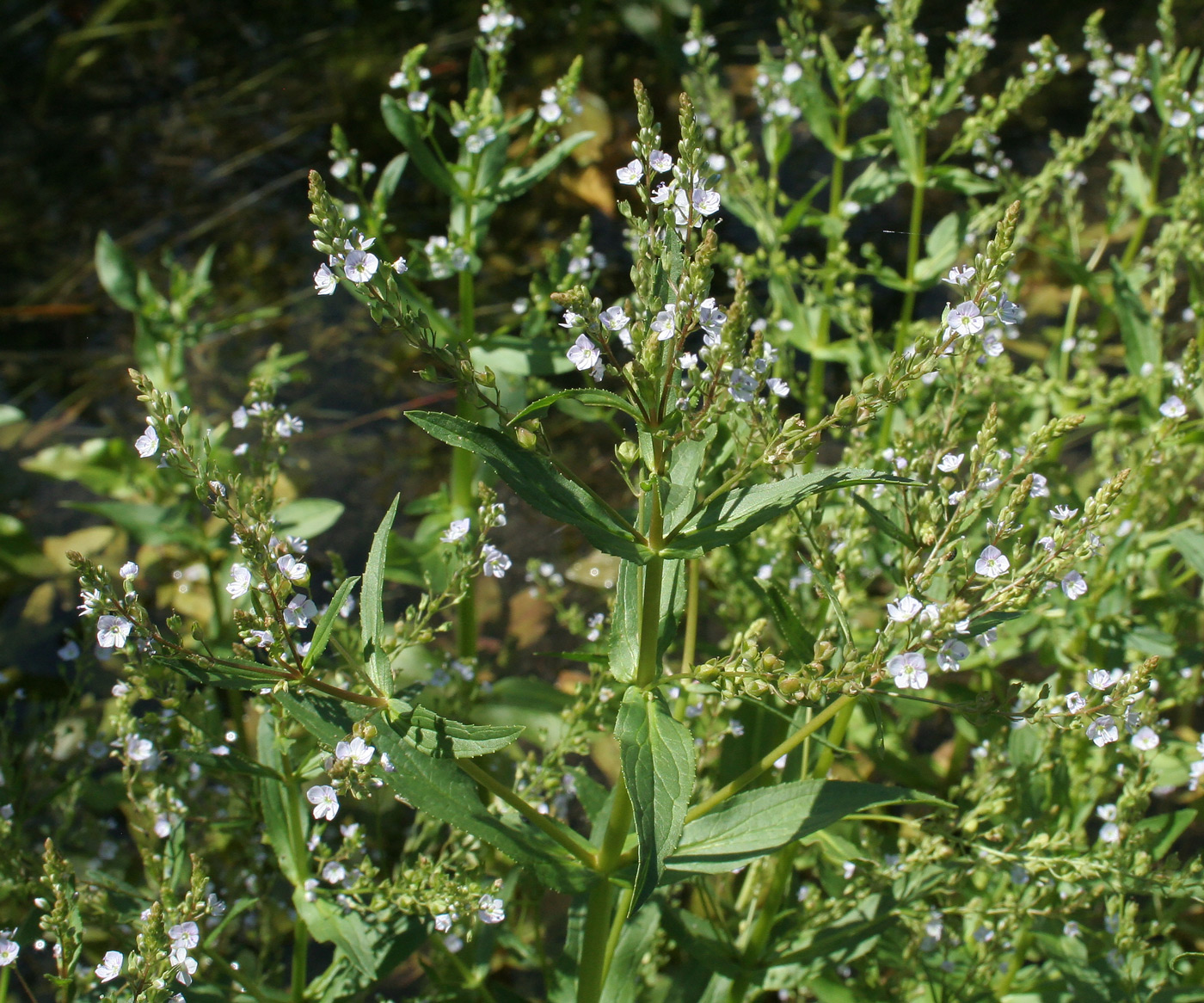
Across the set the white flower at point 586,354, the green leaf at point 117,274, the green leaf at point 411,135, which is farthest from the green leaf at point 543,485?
the green leaf at point 117,274

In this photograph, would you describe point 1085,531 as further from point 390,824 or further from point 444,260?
point 390,824

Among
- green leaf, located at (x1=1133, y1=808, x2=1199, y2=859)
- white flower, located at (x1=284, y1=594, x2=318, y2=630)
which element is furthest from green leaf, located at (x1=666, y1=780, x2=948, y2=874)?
green leaf, located at (x1=1133, y1=808, x2=1199, y2=859)

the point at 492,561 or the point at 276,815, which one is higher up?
the point at 492,561

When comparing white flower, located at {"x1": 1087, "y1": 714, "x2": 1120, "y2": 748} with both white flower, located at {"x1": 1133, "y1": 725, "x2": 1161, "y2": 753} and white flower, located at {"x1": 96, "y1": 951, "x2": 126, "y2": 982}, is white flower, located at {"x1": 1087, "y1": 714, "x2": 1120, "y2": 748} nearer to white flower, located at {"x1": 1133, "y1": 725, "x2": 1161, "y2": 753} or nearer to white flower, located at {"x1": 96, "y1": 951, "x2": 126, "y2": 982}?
white flower, located at {"x1": 1133, "y1": 725, "x2": 1161, "y2": 753}

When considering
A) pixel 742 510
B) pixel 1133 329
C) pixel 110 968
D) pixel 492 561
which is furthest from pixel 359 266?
pixel 1133 329

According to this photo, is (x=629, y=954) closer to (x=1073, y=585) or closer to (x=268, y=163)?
(x=1073, y=585)

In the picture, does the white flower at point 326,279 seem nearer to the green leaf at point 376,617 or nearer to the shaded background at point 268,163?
the green leaf at point 376,617

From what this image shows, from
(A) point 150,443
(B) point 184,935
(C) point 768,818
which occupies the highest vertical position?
(A) point 150,443
